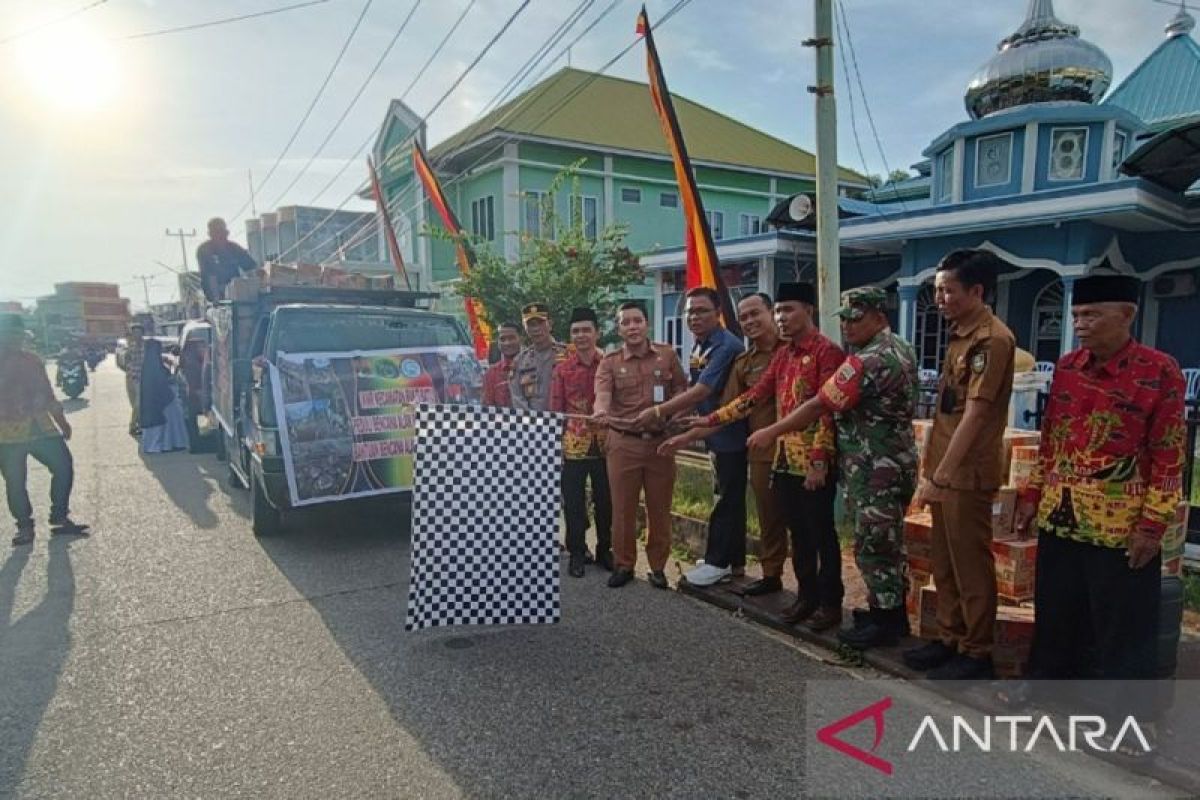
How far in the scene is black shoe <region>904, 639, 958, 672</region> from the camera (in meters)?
3.66

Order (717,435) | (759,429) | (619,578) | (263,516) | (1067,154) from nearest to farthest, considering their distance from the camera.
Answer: (759,429) → (717,435) → (619,578) → (263,516) → (1067,154)

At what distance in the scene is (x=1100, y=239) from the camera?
12.5 m

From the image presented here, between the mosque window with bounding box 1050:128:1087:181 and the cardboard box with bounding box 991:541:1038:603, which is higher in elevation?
the mosque window with bounding box 1050:128:1087:181

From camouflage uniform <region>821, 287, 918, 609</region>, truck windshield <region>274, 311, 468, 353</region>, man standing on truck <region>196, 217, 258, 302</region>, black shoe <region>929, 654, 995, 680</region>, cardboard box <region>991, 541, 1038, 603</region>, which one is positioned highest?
man standing on truck <region>196, 217, 258, 302</region>

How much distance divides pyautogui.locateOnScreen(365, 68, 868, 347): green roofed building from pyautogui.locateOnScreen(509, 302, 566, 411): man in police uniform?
12602 mm

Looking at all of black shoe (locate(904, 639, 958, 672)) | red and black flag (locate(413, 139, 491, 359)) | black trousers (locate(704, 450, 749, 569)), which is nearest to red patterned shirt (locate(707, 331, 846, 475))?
black trousers (locate(704, 450, 749, 569))

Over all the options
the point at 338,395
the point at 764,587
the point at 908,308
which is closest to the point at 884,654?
the point at 764,587

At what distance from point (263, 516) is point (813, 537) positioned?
187 inches

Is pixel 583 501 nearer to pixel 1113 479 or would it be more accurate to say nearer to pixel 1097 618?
pixel 1097 618

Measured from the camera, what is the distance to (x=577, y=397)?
5492 millimetres

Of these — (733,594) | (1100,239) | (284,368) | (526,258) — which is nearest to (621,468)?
(733,594)

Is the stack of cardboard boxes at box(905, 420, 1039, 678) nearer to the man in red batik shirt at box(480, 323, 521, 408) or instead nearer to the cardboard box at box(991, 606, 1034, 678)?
the cardboard box at box(991, 606, 1034, 678)

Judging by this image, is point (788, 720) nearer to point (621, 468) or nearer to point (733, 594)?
point (733, 594)

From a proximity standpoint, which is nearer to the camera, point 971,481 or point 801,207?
point 971,481
